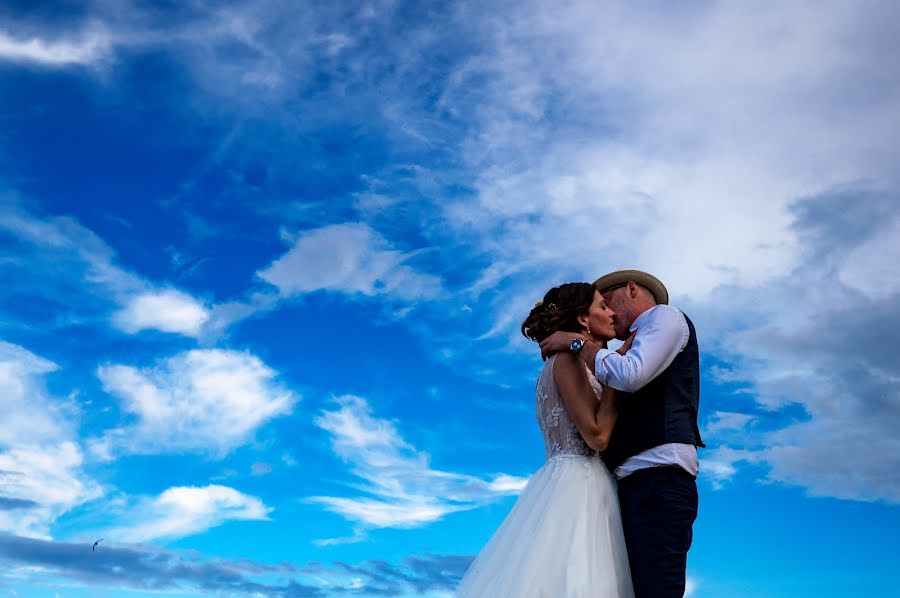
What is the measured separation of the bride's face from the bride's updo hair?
47mm

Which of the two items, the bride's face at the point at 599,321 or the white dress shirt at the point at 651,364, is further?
the bride's face at the point at 599,321

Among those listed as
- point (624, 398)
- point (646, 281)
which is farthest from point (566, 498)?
point (646, 281)

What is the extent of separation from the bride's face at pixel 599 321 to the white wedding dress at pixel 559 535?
1.30 ft

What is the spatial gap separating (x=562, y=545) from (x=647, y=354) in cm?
156

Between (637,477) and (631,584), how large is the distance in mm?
784

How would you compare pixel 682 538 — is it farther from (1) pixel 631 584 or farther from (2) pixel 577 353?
(2) pixel 577 353

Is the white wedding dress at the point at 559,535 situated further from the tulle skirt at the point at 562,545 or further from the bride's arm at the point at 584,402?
the bride's arm at the point at 584,402

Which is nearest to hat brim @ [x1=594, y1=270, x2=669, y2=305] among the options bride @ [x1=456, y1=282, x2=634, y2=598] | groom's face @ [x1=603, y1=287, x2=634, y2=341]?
groom's face @ [x1=603, y1=287, x2=634, y2=341]

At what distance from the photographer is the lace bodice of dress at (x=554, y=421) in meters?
6.36

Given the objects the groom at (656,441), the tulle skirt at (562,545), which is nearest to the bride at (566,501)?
the tulle skirt at (562,545)

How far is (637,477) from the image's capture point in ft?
18.7

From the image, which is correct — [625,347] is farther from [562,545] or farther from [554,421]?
[562,545]

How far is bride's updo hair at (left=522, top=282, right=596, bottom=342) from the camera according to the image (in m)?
6.50

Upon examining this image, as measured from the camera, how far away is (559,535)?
592 centimetres
